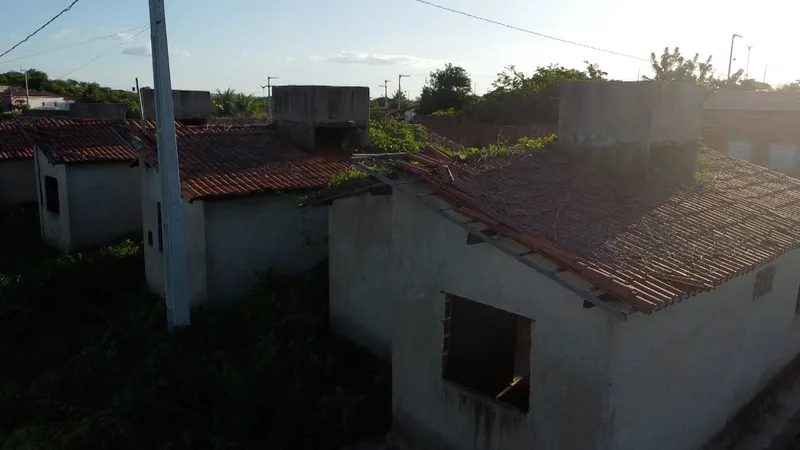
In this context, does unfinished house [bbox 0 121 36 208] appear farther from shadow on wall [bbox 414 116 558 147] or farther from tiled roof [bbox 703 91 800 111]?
tiled roof [bbox 703 91 800 111]

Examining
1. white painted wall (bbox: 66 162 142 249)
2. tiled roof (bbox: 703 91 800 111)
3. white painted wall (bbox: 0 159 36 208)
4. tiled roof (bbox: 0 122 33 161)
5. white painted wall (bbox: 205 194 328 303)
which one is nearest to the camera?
white painted wall (bbox: 205 194 328 303)

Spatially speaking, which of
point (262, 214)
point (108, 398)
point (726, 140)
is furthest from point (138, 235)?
point (726, 140)

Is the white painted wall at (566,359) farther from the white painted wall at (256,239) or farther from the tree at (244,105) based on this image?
the tree at (244,105)

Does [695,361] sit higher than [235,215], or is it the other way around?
[235,215]

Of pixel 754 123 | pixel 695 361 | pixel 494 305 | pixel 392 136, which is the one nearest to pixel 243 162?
pixel 392 136

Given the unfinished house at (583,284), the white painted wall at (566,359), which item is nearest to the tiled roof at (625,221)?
the unfinished house at (583,284)

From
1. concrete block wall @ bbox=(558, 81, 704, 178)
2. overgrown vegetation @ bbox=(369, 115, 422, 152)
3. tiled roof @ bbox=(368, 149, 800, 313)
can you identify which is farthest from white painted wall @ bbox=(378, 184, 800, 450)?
overgrown vegetation @ bbox=(369, 115, 422, 152)

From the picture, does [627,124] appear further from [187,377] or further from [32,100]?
[32,100]
